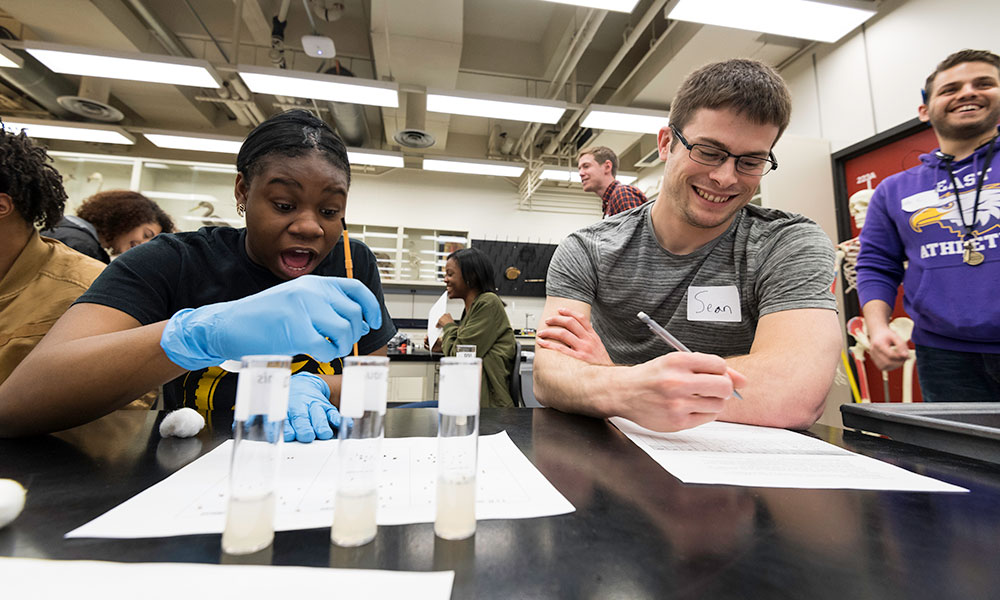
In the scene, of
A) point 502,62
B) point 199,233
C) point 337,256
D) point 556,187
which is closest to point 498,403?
point 337,256

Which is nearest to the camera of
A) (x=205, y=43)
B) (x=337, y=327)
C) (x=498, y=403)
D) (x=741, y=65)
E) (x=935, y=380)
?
(x=337, y=327)

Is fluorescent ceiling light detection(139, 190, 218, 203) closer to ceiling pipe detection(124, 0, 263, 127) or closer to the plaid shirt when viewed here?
ceiling pipe detection(124, 0, 263, 127)

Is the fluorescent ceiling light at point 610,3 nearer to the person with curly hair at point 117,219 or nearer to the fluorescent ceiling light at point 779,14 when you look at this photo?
the fluorescent ceiling light at point 779,14

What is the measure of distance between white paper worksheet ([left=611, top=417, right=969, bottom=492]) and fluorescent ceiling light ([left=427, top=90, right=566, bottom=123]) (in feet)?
10.9

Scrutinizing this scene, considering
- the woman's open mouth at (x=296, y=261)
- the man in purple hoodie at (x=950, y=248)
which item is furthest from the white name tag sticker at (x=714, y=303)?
the woman's open mouth at (x=296, y=261)

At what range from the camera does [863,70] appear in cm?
296

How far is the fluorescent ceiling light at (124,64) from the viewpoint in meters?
3.07

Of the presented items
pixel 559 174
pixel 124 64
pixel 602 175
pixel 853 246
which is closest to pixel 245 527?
pixel 853 246

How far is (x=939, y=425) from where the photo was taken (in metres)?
0.70

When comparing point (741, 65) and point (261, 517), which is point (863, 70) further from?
point (261, 517)

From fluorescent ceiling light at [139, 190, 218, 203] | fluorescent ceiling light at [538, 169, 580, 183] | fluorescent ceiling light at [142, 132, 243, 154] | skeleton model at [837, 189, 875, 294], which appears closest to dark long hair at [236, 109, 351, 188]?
skeleton model at [837, 189, 875, 294]

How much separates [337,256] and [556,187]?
17.7 ft

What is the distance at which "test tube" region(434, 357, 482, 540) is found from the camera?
37 centimetres

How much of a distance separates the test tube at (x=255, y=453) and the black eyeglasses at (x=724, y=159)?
106 centimetres
